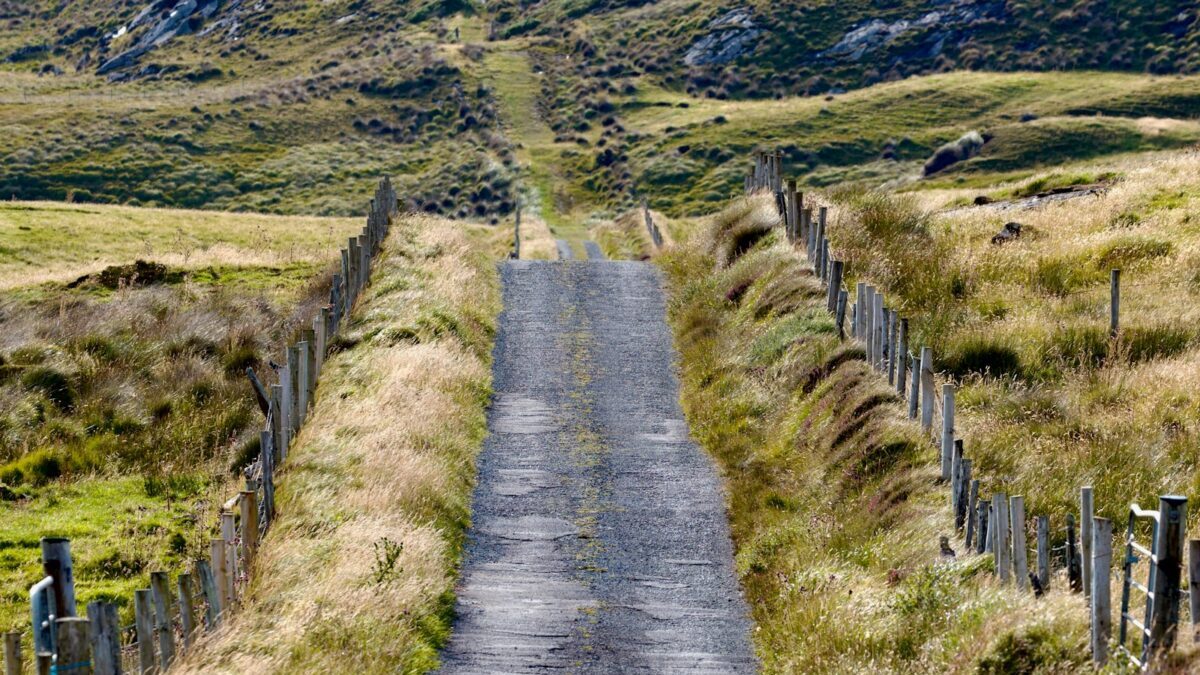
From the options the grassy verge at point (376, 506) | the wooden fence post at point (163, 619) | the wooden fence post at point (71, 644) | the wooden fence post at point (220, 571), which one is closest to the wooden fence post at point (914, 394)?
the grassy verge at point (376, 506)

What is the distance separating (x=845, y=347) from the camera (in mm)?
19547

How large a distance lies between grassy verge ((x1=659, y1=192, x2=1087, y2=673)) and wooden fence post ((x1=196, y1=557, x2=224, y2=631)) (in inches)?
196

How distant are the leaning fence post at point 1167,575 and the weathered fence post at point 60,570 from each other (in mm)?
7067

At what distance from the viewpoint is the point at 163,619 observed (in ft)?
32.6

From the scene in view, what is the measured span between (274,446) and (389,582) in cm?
406

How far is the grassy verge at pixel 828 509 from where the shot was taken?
10777 millimetres

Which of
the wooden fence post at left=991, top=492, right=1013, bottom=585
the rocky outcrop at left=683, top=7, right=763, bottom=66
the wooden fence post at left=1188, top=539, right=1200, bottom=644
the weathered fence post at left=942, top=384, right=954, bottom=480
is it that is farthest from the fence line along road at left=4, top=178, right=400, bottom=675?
the rocky outcrop at left=683, top=7, right=763, bottom=66

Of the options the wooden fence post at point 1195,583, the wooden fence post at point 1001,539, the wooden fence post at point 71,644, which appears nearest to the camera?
the wooden fence post at point 71,644

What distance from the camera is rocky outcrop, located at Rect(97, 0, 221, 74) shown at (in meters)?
123

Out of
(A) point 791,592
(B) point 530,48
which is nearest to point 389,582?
(A) point 791,592

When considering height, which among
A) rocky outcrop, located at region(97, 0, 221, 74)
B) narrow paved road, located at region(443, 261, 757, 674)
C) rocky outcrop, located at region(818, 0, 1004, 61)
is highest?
rocky outcrop, located at region(97, 0, 221, 74)

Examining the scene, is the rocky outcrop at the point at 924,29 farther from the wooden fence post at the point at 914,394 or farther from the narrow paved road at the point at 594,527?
the wooden fence post at the point at 914,394

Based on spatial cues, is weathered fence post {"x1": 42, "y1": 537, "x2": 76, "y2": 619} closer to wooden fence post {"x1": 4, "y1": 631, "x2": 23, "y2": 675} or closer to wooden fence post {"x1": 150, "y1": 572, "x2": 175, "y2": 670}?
wooden fence post {"x1": 4, "y1": 631, "x2": 23, "y2": 675}

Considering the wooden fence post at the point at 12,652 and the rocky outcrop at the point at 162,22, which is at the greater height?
the rocky outcrop at the point at 162,22
